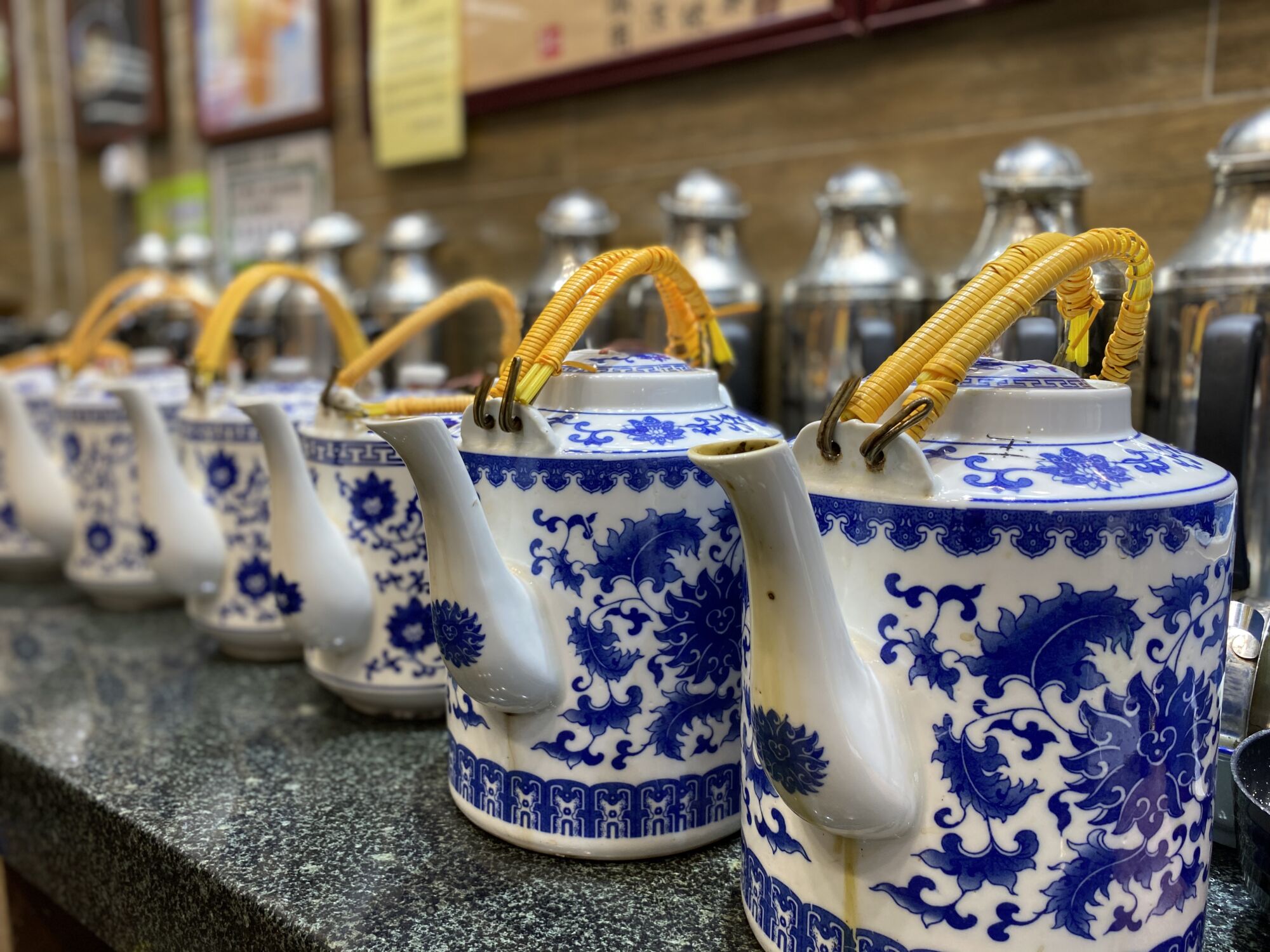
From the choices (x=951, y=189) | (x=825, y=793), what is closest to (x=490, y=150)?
(x=951, y=189)

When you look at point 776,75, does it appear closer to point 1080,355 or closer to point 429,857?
point 1080,355

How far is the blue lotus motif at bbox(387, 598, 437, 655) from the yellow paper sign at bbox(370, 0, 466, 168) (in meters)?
0.90

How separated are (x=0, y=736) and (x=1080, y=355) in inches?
31.8

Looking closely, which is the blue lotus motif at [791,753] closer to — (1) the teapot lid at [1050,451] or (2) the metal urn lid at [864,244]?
(1) the teapot lid at [1050,451]

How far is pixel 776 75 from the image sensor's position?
3.68ft

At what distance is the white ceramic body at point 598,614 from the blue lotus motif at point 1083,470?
0.20 meters

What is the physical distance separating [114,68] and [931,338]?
2150 millimetres

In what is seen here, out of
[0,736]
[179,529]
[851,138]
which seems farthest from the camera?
[851,138]

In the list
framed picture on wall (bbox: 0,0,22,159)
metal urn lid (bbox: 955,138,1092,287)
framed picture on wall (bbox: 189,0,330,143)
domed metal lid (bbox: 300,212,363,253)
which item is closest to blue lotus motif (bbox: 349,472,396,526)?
metal urn lid (bbox: 955,138,1092,287)

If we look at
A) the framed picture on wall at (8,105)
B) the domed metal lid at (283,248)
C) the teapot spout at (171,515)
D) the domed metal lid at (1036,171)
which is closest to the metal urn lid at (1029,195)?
the domed metal lid at (1036,171)

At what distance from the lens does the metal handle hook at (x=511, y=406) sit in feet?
1.83

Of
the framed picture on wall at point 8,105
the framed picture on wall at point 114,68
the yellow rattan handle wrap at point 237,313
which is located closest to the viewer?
the yellow rattan handle wrap at point 237,313

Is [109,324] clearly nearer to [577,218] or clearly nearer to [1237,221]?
[577,218]

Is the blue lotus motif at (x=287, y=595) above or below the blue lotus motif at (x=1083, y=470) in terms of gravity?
below
